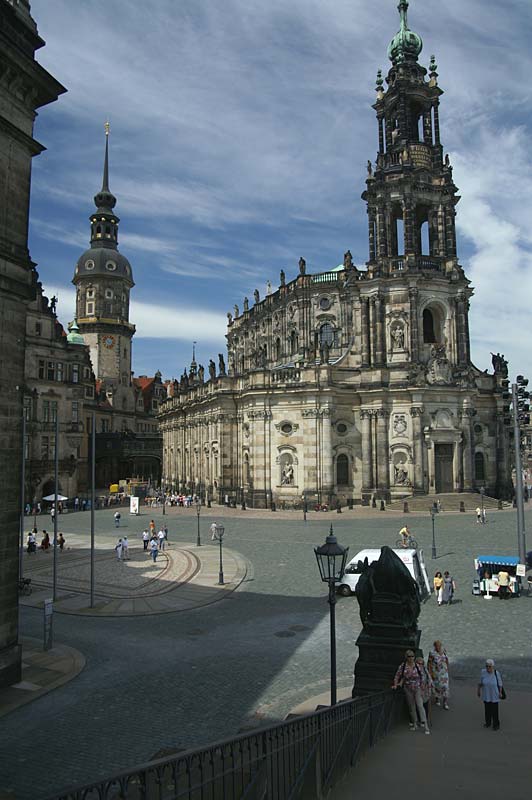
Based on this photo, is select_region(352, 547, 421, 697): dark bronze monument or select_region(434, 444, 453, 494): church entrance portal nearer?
select_region(352, 547, 421, 697): dark bronze monument

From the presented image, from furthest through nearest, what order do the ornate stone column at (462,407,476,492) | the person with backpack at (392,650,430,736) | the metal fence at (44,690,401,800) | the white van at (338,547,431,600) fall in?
the ornate stone column at (462,407,476,492)
the white van at (338,547,431,600)
the person with backpack at (392,650,430,736)
the metal fence at (44,690,401,800)

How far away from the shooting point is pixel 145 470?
97375 mm

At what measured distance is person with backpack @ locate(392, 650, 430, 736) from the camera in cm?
961

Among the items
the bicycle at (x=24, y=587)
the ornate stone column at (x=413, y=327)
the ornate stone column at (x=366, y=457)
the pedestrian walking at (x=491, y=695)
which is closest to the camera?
the pedestrian walking at (x=491, y=695)

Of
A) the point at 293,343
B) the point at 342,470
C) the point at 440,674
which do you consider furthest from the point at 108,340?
the point at 440,674

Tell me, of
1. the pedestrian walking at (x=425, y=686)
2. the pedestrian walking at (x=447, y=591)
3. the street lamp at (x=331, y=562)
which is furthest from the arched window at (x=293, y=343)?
the pedestrian walking at (x=425, y=686)

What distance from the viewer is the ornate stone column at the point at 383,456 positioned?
51.1 m

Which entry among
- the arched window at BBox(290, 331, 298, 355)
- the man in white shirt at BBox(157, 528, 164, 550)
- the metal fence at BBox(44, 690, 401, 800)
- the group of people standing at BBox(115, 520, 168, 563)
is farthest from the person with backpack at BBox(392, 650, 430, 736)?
the arched window at BBox(290, 331, 298, 355)

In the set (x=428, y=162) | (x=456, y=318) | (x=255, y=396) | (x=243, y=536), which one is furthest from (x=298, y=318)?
(x=243, y=536)

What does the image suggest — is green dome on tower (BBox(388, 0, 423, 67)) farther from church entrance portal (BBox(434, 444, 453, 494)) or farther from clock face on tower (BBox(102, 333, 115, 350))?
clock face on tower (BBox(102, 333, 115, 350))

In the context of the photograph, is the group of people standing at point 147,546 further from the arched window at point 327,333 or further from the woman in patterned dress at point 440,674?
the arched window at point 327,333

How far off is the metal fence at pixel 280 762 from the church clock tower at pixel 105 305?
87176mm

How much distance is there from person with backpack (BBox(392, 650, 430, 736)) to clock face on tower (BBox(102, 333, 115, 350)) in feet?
289

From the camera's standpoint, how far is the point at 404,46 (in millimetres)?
59688
